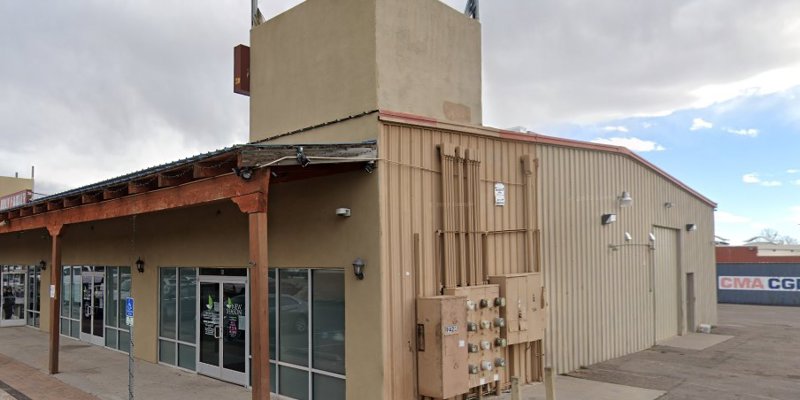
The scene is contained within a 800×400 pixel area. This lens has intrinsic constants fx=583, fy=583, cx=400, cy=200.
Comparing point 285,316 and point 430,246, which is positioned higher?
point 430,246

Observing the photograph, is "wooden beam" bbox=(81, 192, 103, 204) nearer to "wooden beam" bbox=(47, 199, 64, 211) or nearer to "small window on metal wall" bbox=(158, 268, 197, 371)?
"wooden beam" bbox=(47, 199, 64, 211)

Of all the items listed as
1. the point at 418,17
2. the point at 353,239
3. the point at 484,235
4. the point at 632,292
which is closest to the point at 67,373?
the point at 353,239

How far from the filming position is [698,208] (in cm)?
2016

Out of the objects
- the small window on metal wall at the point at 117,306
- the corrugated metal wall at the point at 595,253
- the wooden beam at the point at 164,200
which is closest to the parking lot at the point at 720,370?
the corrugated metal wall at the point at 595,253

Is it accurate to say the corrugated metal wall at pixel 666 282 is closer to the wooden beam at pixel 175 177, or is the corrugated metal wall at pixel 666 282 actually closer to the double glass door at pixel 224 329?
the double glass door at pixel 224 329

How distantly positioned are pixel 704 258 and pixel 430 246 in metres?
15.0

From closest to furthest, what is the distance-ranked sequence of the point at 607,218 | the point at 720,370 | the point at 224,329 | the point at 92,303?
the point at 224,329 → the point at 720,370 → the point at 607,218 → the point at 92,303

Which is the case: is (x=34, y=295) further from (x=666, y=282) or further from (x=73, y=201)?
(x=666, y=282)

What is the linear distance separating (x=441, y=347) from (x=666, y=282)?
11279mm

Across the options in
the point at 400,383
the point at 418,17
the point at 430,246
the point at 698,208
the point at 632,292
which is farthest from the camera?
the point at 698,208

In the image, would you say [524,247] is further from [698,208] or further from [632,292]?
[698,208]

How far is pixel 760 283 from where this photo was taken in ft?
97.2

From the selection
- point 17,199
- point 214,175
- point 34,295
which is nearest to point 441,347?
point 214,175

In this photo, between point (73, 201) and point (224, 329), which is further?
point (73, 201)
